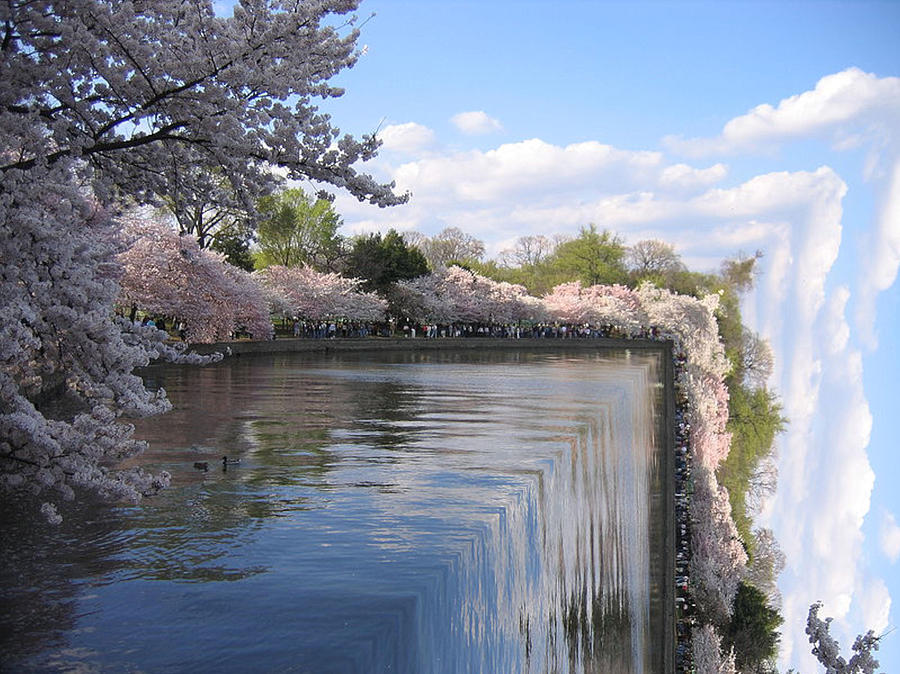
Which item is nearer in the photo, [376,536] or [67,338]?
[67,338]

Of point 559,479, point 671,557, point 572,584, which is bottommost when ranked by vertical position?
point 671,557

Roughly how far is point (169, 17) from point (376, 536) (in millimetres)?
3391

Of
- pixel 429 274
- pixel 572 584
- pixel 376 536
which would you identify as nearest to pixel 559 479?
pixel 572 584

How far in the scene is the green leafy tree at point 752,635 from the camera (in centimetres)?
2278

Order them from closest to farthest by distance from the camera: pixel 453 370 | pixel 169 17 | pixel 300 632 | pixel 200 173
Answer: pixel 300 632 → pixel 169 17 → pixel 200 173 → pixel 453 370

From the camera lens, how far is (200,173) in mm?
6609

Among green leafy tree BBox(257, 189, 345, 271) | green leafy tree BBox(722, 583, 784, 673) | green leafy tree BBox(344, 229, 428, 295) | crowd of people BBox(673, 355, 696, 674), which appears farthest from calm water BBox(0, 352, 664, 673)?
green leafy tree BBox(257, 189, 345, 271)

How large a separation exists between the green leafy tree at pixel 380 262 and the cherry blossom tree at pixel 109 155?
45.5 meters

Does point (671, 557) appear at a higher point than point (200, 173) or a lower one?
lower

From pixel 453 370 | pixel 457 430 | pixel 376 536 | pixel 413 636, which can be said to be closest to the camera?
pixel 413 636

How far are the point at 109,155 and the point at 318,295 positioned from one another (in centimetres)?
4171

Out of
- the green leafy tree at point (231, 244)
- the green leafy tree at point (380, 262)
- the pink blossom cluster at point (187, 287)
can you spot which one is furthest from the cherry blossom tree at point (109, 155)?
the green leafy tree at point (380, 262)

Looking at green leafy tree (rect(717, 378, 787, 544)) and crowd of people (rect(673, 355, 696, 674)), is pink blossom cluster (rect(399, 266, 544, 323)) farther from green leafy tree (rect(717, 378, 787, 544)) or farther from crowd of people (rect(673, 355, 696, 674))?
crowd of people (rect(673, 355, 696, 674))

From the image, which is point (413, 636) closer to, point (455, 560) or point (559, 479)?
point (455, 560)
